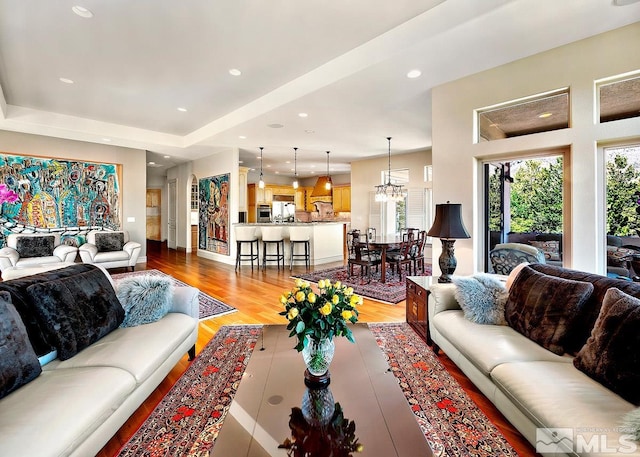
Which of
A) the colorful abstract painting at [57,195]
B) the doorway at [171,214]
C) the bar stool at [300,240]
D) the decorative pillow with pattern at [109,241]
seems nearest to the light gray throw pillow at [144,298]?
the bar stool at [300,240]

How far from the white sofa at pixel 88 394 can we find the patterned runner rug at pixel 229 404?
195 millimetres

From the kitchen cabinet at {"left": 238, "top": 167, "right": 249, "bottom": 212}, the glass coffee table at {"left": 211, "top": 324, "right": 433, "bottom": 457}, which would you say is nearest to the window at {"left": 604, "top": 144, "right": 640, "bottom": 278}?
the glass coffee table at {"left": 211, "top": 324, "right": 433, "bottom": 457}

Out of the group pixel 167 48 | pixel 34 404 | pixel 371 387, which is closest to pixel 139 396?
pixel 34 404

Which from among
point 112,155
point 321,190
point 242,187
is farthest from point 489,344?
point 321,190

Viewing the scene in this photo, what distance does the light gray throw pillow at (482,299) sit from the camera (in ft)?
7.77

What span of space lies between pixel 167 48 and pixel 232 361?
11.4 ft

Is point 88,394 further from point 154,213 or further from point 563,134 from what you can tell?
point 154,213

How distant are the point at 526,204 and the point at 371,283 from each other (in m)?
2.68

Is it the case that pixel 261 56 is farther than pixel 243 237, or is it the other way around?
pixel 243 237

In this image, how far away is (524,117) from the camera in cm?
335

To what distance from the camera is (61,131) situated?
597 centimetres

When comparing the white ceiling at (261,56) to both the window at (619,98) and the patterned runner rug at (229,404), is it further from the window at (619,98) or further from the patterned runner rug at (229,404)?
the patterned runner rug at (229,404)

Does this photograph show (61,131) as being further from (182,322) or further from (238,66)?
(182,322)

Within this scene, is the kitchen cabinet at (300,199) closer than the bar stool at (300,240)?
No
